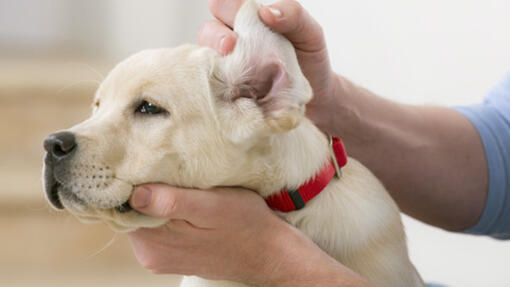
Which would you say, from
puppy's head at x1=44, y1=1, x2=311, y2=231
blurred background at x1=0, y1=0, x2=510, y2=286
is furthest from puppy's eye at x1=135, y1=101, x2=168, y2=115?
blurred background at x1=0, y1=0, x2=510, y2=286

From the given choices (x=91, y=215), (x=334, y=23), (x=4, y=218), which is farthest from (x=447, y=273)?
(x=4, y=218)

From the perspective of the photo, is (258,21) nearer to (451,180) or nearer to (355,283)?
(355,283)

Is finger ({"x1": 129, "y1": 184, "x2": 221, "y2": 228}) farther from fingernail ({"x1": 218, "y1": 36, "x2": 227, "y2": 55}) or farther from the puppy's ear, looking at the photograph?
fingernail ({"x1": 218, "y1": 36, "x2": 227, "y2": 55})

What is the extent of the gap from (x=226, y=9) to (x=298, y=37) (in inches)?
6.4

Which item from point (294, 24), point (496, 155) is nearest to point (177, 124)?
point (294, 24)

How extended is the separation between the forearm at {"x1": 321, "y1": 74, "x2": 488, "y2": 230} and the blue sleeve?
0.02 meters

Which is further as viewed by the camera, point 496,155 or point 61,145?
point 496,155

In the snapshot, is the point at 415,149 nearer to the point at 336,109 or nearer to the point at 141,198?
the point at 336,109

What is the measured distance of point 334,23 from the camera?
2.38 m

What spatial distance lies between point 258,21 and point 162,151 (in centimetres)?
27

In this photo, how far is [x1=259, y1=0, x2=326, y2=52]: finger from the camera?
0.94 metres

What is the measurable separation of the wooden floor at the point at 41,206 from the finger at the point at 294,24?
2.07 meters

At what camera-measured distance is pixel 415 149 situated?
146 centimetres

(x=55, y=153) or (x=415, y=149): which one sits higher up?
(x=55, y=153)
